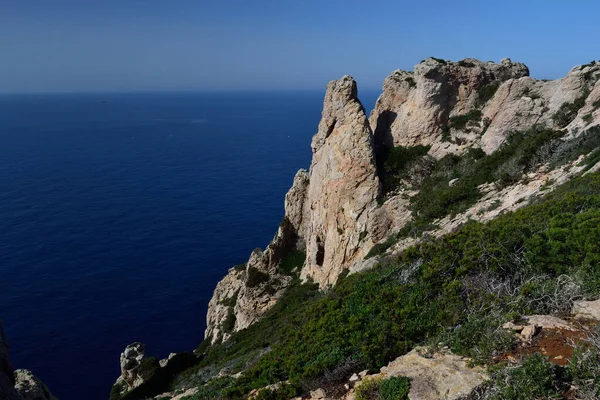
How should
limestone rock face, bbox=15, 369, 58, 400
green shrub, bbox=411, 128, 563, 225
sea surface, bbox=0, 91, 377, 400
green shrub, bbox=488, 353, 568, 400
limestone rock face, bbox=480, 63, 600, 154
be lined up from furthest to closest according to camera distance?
sea surface, bbox=0, 91, 377, 400, limestone rock face, bbox=480, 63, 600, 154, green shrub, bbox=411, 128, 563, 225, limestone rock face, bbox=15, 369, 58, 400, green shrub, bbox=488, 353, 568, 400

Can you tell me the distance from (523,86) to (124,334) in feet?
180

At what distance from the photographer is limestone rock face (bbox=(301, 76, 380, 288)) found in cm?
3241

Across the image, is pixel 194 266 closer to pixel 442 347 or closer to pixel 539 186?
pixel 539 186

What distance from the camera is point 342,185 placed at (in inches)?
1332

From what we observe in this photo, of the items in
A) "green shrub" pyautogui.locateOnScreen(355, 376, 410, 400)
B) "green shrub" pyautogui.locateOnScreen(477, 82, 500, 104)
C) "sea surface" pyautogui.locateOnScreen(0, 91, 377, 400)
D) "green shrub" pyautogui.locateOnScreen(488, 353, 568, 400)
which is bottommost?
"sea surface" pyautogui.locateOnScreen(0, 91, 377, 400)

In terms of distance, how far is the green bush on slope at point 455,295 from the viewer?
10.1 meters

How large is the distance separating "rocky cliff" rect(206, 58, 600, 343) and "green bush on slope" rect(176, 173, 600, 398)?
10017 millimetres

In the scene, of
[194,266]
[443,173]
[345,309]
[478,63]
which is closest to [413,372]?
[345,309]

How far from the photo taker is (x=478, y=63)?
3528 centimetres

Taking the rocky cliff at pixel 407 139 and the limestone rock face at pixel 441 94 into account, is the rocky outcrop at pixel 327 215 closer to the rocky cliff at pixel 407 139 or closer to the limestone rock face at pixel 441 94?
the rocky cliff at pixel 407 139

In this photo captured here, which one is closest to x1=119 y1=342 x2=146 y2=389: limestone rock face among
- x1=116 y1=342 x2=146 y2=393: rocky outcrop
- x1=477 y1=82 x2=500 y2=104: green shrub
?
x1=116 y1=342 x2=146 y2=393: rocky outcrop

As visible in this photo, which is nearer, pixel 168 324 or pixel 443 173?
pixel 443 173

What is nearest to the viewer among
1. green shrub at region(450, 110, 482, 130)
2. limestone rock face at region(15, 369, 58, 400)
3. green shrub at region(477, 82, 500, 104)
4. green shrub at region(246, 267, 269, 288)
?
limestone rock face at region(15, 369, 58, 400)

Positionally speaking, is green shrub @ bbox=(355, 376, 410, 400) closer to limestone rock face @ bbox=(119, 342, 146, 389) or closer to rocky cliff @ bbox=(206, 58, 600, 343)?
rocky cliff @ bbox=(206, 58, 600, 343)
